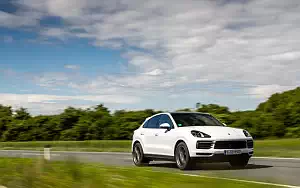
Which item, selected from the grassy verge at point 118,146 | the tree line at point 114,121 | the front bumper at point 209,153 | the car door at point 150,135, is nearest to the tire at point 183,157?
the front bumper at point 209,153

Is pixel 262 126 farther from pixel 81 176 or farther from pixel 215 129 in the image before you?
pixel 81 176

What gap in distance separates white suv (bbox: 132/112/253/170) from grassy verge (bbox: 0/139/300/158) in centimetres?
637

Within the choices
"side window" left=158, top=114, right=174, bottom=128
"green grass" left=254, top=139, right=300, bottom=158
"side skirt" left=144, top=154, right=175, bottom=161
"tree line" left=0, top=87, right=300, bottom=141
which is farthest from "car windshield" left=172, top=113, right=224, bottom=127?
"tree line" left=0, top=87, right=300, bottom=141

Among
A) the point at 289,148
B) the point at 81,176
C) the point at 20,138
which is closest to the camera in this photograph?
the point at 81,176

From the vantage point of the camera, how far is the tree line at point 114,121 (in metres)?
31.4

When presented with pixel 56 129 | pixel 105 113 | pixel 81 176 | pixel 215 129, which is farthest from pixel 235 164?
pixel 56 129

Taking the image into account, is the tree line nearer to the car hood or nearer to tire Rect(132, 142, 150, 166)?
tire Rect(132, 142, 150, 166)

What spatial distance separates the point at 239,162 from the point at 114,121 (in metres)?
23.5

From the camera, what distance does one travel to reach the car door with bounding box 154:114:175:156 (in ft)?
52.3

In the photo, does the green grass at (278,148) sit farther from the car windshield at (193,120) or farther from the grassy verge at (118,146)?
the car windshield at (193,120)

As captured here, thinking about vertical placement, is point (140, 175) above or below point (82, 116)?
below

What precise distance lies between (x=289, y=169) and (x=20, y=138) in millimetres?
33755

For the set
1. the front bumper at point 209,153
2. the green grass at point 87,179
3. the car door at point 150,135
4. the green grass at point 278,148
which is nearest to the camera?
the green grass at point 87,179

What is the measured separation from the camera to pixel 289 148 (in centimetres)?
2452
